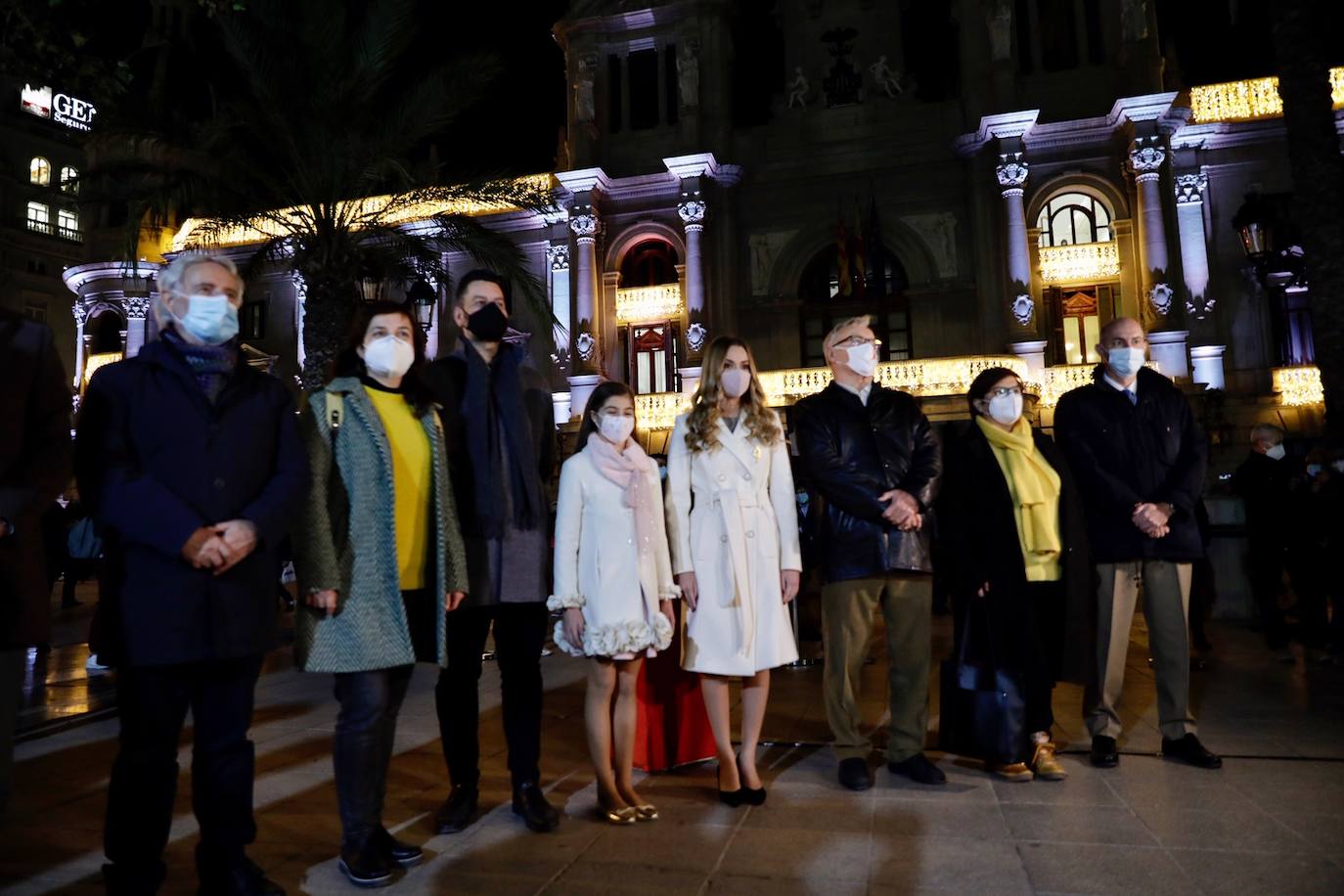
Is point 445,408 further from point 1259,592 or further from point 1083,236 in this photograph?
point 1083,236

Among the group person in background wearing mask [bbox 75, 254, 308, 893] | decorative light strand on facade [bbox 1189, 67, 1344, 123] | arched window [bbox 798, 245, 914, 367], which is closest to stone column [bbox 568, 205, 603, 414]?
arched window [bbox 798, 245, 914, 367]

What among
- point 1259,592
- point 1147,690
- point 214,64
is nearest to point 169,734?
point 1147,690

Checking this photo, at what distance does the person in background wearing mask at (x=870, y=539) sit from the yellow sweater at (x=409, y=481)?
1.95m

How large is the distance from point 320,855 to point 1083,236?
25.9m

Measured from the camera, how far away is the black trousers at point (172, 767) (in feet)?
9.52

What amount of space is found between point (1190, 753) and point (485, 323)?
163 inches

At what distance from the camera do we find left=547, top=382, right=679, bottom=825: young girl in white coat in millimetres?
3811

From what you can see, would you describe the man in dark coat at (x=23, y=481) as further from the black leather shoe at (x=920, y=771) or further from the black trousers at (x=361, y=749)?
the black leather shoe at (x=920, y=771)

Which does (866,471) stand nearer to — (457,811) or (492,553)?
(492,553)

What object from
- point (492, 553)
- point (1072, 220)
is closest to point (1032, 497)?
point (492, 553)

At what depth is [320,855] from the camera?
3.50m

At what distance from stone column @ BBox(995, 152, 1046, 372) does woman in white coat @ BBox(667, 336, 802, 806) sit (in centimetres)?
2040

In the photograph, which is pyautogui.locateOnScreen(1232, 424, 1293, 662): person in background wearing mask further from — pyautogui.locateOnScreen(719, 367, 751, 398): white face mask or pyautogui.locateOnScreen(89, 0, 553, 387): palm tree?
pyautogui.locateOnScreen(89, 0, 553, 387): palm tree

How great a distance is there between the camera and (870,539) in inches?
173
